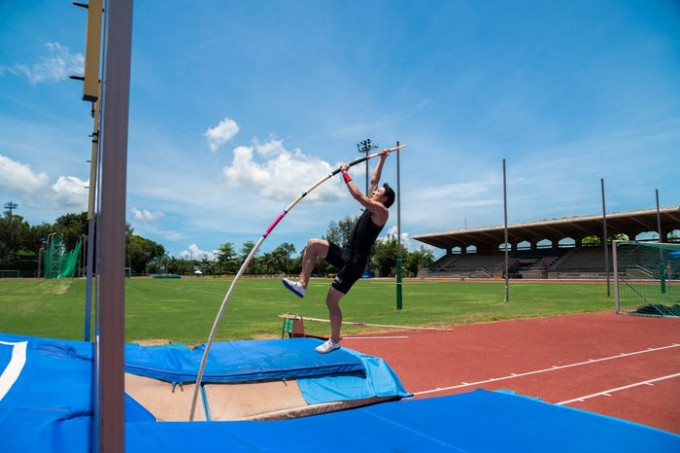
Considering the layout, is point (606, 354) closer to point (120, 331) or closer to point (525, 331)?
point (525, 331)

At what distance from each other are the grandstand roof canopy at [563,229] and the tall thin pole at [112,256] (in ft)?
159

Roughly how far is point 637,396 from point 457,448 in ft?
13.4

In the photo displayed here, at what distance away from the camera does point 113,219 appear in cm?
129

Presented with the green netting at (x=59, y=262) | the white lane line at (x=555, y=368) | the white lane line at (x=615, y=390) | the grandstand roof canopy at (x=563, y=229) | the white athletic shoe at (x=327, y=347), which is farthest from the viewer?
the grandstand roof canopy at (x=563, y=229)

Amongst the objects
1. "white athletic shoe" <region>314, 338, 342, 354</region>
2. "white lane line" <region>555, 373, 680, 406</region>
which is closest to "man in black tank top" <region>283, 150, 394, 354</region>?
"white athletic shoe" <region>314, 338, 342, 354</region>

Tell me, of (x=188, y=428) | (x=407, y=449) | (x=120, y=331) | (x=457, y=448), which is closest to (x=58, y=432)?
(x=188, y=428)

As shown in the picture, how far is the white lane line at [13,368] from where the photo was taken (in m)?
2.63

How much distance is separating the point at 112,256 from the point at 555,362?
24.5 feet

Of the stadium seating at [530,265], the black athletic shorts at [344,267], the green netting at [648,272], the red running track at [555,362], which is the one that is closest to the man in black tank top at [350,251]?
the black athletic shorts at [344,267]

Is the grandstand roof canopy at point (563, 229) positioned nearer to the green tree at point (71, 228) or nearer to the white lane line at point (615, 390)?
the white lane line at point (615, 390)

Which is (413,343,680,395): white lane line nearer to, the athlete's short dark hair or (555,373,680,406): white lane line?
(555,373,680,406): white lane line

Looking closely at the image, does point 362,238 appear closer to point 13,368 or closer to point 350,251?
point 350,251

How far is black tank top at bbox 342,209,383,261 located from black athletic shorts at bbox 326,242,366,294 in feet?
0.13

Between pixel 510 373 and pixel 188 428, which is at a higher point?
pixel 188 428
